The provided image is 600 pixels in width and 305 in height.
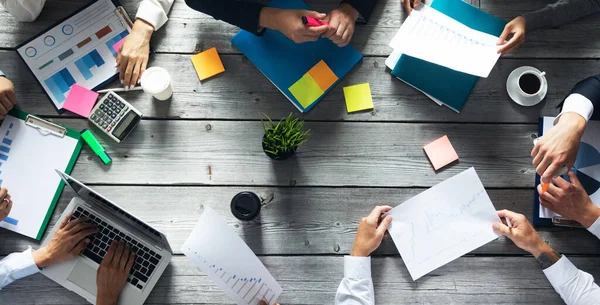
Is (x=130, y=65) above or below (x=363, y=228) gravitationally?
above

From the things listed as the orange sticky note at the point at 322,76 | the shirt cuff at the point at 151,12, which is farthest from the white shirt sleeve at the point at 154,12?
the orange sticky note at the point at 322,76

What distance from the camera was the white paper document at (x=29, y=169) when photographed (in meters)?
1.35

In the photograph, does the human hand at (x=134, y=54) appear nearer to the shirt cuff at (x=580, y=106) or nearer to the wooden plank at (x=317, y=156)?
the wooden plank at (x=317, y=156)

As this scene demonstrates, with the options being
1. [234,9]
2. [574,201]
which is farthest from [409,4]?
[574,201]

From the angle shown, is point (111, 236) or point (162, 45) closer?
point (111, 236)

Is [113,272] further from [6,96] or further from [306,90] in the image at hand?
[306,90]

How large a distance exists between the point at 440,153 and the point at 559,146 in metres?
0.31

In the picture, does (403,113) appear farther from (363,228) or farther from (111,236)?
(111,236)

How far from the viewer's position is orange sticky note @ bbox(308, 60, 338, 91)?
1411mm

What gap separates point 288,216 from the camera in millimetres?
1381

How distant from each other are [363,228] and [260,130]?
1.38 feet

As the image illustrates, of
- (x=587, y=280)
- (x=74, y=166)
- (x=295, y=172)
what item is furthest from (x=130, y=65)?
(x=587, y=280)

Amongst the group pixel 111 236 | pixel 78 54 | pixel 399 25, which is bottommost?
pixel 111 236

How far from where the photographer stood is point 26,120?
1.38m
